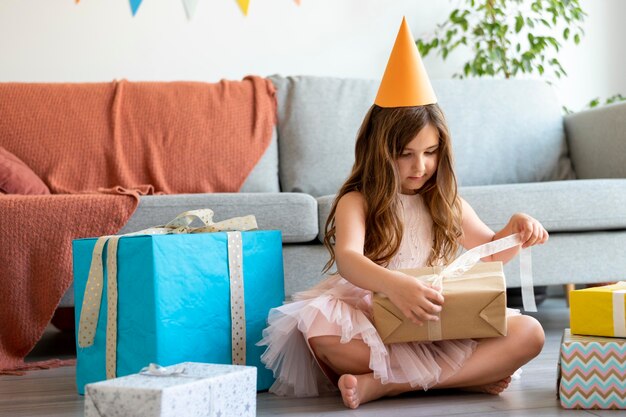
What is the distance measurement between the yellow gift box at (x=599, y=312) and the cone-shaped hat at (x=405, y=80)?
486 mm

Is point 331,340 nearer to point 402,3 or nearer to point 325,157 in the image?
point 325,157

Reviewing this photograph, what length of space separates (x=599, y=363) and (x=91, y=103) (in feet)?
6.10

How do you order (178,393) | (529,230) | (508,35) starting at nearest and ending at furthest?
(178,393) → (529,230) → (508,35)

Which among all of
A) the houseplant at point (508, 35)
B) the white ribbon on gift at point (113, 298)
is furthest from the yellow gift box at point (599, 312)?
the houseplant at point (508, 35)

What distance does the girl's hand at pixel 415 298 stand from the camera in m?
1.31

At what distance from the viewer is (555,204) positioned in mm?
2209

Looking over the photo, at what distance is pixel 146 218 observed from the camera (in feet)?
6.82

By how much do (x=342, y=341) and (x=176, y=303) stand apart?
0.30 m

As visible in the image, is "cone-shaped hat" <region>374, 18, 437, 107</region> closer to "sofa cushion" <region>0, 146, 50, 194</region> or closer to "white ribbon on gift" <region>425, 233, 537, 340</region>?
"white ribbon on gift" <region>425, 233, 537, 340</region>

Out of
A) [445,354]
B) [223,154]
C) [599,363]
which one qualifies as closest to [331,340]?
[445,354]

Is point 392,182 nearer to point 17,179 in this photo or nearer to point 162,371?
point 162,371

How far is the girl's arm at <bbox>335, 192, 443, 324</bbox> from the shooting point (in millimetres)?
1316

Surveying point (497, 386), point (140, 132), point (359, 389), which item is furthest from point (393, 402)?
point (140, 132)

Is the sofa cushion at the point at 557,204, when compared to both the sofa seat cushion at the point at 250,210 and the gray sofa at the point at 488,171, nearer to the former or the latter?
the gray sofa at the point at 488,171
